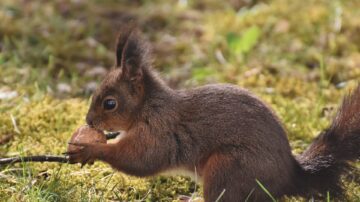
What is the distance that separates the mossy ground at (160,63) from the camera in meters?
3.07

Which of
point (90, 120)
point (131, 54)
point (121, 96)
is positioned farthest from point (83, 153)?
point (131, 54)

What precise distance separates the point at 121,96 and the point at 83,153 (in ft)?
0.96

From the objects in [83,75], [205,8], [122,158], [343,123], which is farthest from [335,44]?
[122,158]

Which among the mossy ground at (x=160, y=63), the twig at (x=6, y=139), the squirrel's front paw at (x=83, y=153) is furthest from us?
the twig at (x=6, y=139)

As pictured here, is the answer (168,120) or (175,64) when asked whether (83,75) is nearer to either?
(175,64)

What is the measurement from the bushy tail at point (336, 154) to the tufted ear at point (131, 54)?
0.80 meters

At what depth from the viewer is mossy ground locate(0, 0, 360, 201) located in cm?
307

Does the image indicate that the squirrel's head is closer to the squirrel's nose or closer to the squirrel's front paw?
the squirrel's nose

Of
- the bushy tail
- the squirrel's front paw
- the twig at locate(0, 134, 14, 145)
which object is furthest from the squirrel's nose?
the bushy tail

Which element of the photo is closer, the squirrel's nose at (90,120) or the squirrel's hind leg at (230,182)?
the squirrel's hind leg at (230,182)

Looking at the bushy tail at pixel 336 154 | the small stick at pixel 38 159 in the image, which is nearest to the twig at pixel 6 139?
the small stick at pixel 38 159

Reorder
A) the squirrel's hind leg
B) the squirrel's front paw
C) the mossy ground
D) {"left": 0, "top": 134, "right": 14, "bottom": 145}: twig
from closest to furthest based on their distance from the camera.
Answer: the squirrel's hind leg, the squirrel's front paw, the mossy ground, {"left": 0, "top": 134, "right": 14, "bottom": 145}: twig

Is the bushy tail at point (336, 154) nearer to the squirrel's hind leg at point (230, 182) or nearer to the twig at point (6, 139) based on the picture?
the squirrel's hind leg at point (230, 182)

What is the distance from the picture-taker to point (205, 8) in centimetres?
567
